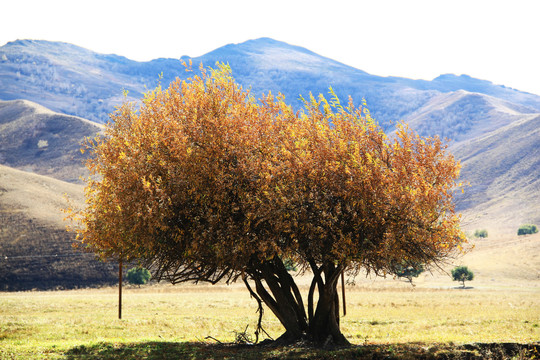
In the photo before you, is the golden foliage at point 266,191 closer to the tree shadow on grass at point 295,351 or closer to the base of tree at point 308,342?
the tree shadow on grass at point 295,351

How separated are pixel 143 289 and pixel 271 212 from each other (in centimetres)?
5657

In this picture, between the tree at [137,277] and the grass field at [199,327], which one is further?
the tree at [137,277]

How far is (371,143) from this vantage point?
59.8 feet

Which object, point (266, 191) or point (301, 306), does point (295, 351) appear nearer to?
point (301, 306)

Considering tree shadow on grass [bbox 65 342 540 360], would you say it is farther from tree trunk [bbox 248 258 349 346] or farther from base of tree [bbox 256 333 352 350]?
tree trunk [bbox 248 258 349 346]

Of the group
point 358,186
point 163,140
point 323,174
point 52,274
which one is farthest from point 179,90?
point 52,274

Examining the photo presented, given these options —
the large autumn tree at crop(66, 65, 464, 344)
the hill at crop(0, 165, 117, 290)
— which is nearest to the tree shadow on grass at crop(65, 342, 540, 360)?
the large autumn tree at crop(66, 65, 464, 344)

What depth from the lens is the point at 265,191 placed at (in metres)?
16.1

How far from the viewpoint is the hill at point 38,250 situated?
72750mm

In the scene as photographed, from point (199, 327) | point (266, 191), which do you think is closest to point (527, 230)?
point (199, 327)

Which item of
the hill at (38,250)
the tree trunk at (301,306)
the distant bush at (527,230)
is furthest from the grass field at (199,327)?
the distant bush at (527,230)

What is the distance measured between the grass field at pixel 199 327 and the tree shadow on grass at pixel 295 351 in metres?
0.04

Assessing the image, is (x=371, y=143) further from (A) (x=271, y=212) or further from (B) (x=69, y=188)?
(B) (x=69, y=188)

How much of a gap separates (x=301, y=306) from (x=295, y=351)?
3224 mm
